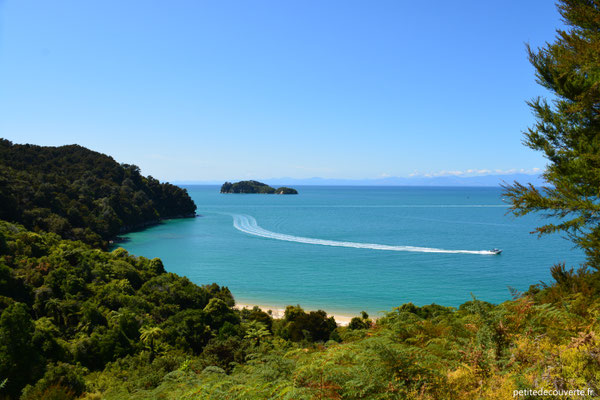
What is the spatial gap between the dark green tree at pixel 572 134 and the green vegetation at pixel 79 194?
4035 centimetres

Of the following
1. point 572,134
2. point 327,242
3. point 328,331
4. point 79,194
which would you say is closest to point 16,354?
point 328,331

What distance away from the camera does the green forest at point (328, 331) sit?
4051mm

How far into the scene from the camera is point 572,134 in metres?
9.64

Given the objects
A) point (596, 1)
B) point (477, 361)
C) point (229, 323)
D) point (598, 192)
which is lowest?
point (229, 323)

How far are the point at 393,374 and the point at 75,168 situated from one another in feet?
265

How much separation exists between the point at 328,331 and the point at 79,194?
176 ft

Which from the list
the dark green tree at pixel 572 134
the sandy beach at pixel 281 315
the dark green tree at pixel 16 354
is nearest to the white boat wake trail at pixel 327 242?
the sandy beach at pixel 281 315

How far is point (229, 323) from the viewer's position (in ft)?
55.2

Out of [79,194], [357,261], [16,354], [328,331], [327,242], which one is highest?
[79,194]

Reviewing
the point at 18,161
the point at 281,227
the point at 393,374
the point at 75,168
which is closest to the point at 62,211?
the point at 18,161

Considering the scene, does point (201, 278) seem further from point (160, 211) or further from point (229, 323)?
point (160, 211)

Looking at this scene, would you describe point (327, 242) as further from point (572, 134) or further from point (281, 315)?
point (572, 134)

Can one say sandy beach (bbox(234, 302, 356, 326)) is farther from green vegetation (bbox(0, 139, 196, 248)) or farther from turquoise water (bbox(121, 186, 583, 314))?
green vegetation (bbox(0, 139, 196, 248))

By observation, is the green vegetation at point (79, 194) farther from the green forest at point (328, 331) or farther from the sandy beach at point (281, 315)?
the sandy beach at point (281, 315)
